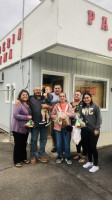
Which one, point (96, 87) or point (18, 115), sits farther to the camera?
point (96, 87)

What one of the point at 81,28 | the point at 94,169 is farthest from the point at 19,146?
the point at 81,28

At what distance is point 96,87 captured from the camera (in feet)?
21.7

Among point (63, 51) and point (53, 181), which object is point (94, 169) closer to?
point (53, 181)

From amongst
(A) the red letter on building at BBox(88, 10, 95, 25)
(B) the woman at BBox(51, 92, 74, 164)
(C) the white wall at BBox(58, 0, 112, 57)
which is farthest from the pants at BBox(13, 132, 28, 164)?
(A) the red letter on building at BBox(88, 10, 95, 25)

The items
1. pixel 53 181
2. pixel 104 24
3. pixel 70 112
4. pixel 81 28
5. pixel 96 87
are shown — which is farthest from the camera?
pixel 96 87

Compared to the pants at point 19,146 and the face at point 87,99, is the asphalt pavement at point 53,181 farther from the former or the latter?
the face at point 87,99

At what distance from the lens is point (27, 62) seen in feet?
16.7

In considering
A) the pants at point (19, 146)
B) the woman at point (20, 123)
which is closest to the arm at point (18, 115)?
the woman at point (20, 123)

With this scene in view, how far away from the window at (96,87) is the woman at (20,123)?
3042mm

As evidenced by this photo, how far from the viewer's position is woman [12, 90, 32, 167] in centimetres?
324

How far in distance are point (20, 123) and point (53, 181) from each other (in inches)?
52.0

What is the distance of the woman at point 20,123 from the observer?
3240 mm

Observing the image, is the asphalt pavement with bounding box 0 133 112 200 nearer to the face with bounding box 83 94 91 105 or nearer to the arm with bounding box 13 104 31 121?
the arm with bounding box 13 104 31 121

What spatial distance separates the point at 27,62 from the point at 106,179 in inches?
159
